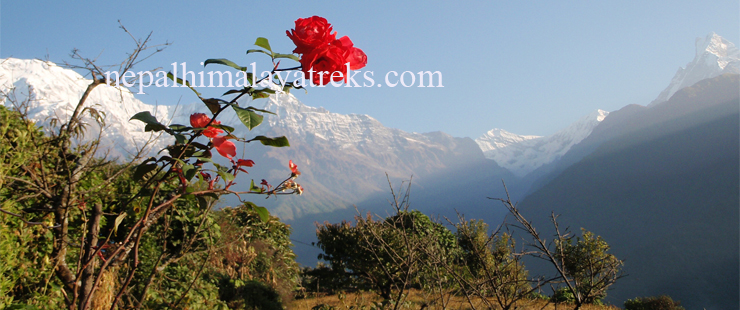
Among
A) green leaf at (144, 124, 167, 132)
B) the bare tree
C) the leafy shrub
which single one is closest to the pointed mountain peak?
the leafy shrub

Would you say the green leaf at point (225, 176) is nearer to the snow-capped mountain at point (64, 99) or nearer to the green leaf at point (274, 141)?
the green leaf at point (274, 141)

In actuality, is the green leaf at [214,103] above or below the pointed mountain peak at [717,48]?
below

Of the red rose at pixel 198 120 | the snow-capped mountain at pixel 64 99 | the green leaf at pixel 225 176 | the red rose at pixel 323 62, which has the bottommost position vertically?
the green leaf at pixel 225 176

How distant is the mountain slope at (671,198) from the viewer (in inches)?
2373

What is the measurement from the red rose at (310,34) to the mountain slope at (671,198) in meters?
51.1

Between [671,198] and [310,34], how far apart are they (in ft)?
364

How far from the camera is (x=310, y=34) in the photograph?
2.50ft

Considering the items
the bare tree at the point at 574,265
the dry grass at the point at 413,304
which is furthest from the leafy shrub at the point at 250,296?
the bare tree at the point at 574,265

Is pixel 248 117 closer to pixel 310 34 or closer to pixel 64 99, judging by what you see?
pixel 310 34

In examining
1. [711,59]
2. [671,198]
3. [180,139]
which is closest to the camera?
[180,139]

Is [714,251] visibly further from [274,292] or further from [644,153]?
[274,292]

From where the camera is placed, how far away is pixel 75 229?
11.0ft

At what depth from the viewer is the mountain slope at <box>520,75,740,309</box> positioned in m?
60.3

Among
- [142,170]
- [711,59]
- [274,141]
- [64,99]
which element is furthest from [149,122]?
[711,59]
